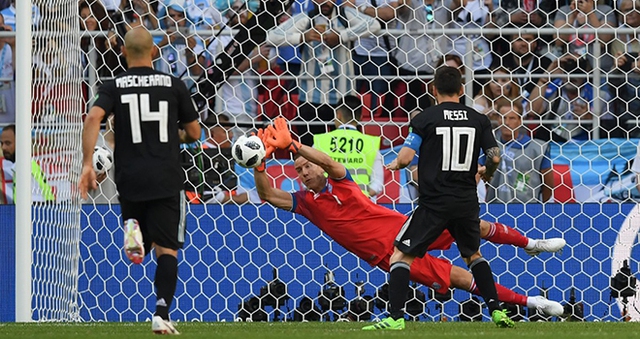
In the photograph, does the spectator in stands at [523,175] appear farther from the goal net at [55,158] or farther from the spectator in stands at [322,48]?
the goal net at [55,158]

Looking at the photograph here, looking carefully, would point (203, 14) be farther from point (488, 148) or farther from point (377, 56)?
point (488, 148)

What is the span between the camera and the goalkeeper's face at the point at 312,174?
780 centimetres

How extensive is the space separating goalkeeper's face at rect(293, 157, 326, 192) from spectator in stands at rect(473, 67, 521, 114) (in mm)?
2100

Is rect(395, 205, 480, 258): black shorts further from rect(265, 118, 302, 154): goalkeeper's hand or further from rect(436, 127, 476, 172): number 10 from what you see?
rect(265, 118, 302, 154): goalkeeper's hand

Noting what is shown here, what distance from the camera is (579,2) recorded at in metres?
9.58

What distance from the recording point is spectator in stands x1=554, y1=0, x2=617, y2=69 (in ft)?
31.0

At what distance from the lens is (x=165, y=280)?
5562 millimetres

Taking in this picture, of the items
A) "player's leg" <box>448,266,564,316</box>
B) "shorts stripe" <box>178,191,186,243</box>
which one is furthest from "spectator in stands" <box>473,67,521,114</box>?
"shorts stripe" <box>178,191,186,243</box>

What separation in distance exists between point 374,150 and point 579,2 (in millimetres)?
2087

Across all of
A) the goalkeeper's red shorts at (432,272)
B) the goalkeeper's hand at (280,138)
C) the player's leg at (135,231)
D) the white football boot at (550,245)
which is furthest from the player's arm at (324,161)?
the player's leg at (135,231)

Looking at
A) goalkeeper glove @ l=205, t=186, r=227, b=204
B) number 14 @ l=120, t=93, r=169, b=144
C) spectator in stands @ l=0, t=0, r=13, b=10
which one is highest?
spectator in stands @ l=0, t=0, r=13, b=10

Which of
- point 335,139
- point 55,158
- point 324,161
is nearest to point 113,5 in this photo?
point 55,158

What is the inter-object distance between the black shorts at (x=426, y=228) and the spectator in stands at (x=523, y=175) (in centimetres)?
226

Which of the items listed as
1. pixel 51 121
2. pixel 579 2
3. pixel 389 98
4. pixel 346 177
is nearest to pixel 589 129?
pixel 579 2
